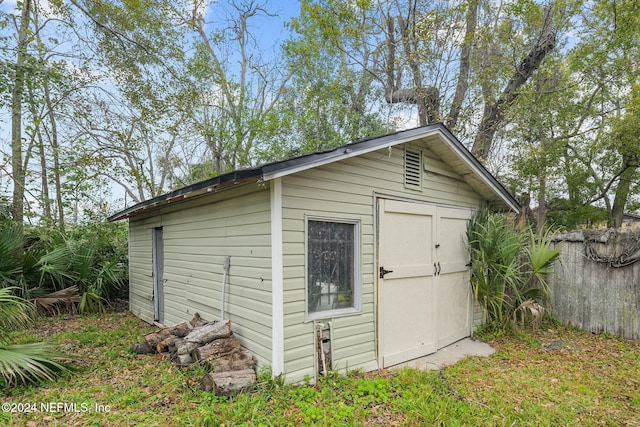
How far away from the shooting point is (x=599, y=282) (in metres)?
5.32

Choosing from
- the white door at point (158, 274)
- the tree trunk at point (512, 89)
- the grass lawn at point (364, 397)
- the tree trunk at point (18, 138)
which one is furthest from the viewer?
the tree trunk at point (512, 89)

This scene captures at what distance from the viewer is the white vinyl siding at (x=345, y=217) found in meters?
3.38

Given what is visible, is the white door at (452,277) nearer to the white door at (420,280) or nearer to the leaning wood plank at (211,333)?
the white door at (420,280)

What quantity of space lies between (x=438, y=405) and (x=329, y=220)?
2052 mm

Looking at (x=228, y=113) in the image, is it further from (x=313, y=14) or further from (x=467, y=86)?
(x=467, y=86)

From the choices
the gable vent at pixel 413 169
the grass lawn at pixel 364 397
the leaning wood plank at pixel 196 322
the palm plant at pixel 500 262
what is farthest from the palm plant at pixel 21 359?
the palm plant at pixel 500 262

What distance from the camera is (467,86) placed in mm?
10078

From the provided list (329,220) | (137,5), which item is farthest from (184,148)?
(329,220)

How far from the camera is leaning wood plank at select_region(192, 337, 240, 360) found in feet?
11.5

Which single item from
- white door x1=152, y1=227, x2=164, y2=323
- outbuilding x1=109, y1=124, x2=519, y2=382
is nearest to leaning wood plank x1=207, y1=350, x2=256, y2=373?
outbuilding x1=109, y1=124, x2=519, y2=382

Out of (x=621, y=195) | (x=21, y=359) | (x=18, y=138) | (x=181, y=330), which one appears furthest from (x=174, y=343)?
(x=621, y=195)

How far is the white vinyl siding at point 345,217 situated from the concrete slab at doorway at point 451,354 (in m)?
0.70

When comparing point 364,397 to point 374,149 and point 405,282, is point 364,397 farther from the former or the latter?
point 374,149

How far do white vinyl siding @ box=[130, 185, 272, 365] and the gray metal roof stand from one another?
1.00 feet
